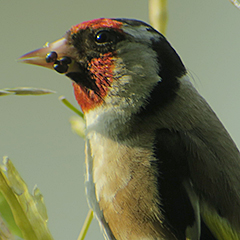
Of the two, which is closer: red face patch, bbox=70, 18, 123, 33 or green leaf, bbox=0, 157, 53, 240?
green leaf, bbox=0, 157, 53, 240

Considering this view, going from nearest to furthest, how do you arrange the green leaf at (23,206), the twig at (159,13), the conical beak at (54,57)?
the green leaf at (23,206) → the twig at (159,13) → the conical beak at (54,57)

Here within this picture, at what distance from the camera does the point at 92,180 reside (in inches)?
34.9

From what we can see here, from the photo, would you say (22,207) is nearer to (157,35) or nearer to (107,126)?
(107,126)

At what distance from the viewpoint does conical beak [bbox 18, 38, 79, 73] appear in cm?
90

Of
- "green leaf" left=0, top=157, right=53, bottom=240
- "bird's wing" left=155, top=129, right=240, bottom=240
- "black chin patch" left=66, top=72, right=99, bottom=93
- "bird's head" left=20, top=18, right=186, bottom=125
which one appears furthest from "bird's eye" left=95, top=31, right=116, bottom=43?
"green leaf" left=0, top=157, right=53, bottom=240

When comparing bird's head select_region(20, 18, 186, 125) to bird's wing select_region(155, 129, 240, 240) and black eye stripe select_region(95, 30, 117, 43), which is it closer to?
black eye stripe select_region(95, 30, 117, 43)

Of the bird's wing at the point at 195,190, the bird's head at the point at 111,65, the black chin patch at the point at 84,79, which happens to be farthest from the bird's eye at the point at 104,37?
the bird's wing at the point at 195,190

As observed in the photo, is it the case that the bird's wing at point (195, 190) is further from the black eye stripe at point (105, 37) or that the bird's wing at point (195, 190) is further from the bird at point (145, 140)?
the black eye stripe at point (105, 37)

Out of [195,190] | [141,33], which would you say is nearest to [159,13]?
[141,33]

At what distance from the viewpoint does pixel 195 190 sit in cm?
80

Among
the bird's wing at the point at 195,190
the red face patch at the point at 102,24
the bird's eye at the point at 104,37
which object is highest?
the red face patch at the point at 102,24

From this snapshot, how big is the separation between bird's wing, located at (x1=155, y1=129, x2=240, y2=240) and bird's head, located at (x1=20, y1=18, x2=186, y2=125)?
14cm

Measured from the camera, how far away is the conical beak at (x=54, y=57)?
2.95 feet

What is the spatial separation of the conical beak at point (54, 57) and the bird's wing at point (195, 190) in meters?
0.31
